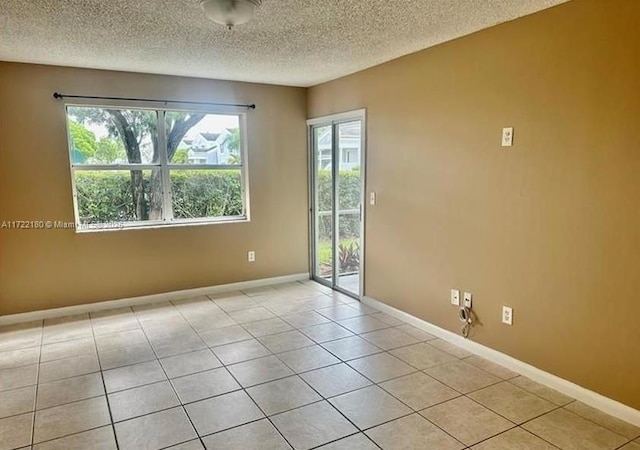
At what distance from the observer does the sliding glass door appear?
14.5 feet

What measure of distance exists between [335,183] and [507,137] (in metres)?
2.25

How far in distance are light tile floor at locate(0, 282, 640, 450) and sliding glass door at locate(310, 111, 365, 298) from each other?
969 mm

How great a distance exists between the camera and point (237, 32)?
→ 9.57 feet

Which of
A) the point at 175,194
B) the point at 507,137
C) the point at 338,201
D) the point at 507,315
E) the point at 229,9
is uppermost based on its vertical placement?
the point at 229,9

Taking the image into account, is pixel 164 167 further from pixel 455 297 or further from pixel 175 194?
pixel 455 297

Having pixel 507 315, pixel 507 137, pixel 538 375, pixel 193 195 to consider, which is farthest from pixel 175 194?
pixel 538 375

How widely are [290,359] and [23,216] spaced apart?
110 inches

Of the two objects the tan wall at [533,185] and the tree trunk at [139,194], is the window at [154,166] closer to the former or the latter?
the tree trunk at [139,194]

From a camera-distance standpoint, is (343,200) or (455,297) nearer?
(455,297)

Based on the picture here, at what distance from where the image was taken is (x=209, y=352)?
3.23m

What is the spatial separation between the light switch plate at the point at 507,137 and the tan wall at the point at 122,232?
2.73 meters

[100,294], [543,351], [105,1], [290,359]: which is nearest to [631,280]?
[543,351]

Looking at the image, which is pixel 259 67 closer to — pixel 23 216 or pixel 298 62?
pixel 298 62

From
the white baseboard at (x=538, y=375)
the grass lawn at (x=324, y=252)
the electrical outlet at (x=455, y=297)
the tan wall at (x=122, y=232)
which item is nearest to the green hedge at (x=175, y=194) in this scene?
the tan wall at (x=122, y=232)
